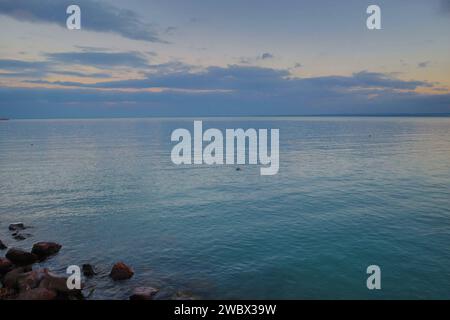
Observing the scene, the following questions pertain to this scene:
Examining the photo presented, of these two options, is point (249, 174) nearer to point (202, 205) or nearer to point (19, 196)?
point (202, 205)

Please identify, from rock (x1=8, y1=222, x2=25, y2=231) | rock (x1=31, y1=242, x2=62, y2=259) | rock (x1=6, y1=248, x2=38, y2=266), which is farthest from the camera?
rock (x1=8, y1=222, x2=25, y2=231)

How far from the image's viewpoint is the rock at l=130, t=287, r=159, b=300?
21.0 metres

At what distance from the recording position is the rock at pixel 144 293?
825 inches

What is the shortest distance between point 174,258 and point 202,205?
1566 centimetres

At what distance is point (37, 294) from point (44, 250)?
9237 millimetres

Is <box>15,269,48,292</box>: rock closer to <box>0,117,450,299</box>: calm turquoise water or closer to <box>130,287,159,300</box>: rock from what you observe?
<box>0,117,450,299</box>: calm turquoise water

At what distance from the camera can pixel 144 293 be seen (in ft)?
70.0

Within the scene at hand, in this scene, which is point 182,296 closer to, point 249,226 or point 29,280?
point 29,280

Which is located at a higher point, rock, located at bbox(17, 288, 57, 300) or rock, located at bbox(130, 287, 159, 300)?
rock, located at bbox(17, 288, 57, 300)

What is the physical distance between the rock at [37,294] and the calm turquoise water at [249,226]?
284cm

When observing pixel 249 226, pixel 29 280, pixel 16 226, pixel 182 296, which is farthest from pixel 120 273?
pixel 16 226

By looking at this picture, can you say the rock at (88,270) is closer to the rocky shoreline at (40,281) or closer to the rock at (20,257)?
the rocky shoreline at (40,281)

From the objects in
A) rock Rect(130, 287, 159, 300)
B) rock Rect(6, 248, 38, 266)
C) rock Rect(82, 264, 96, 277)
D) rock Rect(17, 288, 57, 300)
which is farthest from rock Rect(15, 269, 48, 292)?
rock Rect(130, 287, 159, 300)

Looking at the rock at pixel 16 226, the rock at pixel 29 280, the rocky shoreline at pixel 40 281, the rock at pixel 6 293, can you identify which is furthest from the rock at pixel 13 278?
the rock at pixel 16 226
